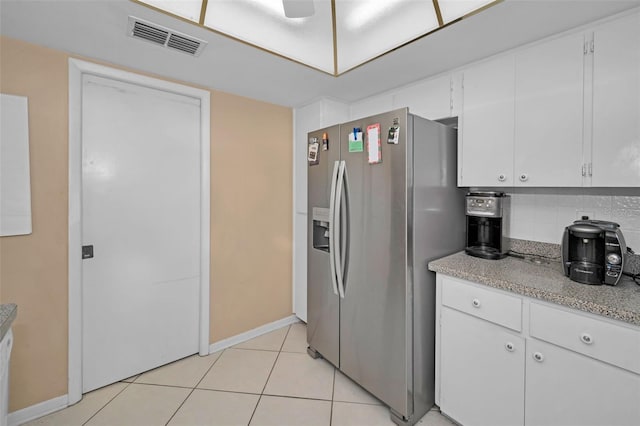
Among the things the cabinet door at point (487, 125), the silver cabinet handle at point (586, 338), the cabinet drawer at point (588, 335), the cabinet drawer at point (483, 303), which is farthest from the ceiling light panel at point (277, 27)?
the silver cabinet handle at point (586, 338)

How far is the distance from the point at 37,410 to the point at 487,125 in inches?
134

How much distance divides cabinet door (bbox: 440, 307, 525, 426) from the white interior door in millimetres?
1983

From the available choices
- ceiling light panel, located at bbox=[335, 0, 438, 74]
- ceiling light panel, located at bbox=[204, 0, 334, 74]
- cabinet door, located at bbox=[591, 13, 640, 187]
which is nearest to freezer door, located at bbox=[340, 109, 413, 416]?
ceiling light panel, located at bbox=[335, 0, 438, 74]

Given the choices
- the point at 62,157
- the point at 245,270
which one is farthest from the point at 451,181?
the point at 62,157

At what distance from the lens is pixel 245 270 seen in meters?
2.69

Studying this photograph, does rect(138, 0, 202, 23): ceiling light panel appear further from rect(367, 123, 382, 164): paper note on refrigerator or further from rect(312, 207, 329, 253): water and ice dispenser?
rect(312, 207, 329, 253): water and ice dispenser

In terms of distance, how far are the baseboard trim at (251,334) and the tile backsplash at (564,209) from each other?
2.21 meters

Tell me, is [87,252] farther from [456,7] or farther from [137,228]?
[456,7]

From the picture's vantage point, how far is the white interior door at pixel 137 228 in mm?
1944

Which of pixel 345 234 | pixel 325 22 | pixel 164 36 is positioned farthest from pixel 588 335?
pixel 164 36

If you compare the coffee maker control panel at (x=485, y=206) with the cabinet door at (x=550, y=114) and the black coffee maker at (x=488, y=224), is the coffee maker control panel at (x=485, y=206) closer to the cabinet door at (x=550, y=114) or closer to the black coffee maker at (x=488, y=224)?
the black coffee maker at (x=488, y=224)

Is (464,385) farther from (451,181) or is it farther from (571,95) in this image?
(571,95)

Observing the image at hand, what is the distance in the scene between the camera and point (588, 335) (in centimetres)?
118

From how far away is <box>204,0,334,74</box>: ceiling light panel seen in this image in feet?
5.09
